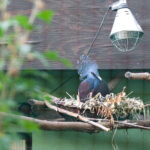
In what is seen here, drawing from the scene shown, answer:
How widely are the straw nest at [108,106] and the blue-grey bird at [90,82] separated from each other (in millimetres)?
128

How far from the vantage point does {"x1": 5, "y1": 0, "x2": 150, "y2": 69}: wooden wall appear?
3.90 metres

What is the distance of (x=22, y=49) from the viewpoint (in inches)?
34.6

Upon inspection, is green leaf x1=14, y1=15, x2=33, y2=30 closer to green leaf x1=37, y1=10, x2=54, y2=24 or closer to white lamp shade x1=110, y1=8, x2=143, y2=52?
green leaf x1=37, y1=10, x2=54, y2=24

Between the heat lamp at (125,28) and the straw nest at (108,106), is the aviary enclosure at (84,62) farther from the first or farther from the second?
the straw nest at (108,106)

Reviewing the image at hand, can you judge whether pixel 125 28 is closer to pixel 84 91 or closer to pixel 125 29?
pixel 125 29

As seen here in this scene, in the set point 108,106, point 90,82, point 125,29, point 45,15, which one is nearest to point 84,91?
point 90,82

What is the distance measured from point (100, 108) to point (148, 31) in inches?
38.9

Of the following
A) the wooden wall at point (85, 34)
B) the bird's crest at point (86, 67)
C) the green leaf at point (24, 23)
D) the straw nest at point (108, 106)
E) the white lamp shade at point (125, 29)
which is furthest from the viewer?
the wooden wall at point (85, 34)

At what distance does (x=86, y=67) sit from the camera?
3672mm

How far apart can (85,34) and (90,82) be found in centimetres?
55

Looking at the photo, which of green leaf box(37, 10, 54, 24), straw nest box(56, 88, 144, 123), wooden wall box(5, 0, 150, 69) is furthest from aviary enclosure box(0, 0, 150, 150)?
green leaf box(37, 10, 54, 24)

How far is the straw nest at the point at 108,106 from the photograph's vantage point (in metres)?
3.16

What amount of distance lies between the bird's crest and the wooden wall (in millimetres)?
198

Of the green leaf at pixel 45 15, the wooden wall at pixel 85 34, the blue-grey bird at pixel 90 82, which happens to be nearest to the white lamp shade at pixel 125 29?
the blue-grey bird at pixel 90 82
